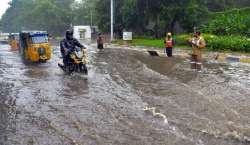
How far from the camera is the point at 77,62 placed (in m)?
16.6

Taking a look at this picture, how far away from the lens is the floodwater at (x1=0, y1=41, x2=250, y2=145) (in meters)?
7.63

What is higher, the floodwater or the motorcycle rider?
the motorcycle rider

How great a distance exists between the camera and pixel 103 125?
8.52 m

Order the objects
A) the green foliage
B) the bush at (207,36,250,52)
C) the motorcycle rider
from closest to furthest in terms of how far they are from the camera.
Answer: the motorcycle rider
the bush at (207,36,250,52)
the green foliage

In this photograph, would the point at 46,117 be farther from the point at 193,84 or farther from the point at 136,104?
the point at 193,84

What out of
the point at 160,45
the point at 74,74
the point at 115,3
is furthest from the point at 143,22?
the point at 74,74

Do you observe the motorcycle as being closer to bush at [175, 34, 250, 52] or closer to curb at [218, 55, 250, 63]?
curb at [218, 55, 250, 63]

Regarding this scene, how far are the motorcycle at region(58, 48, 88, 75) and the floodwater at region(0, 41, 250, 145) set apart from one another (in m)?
A: 0.51

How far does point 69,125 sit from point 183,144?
255 centimetres

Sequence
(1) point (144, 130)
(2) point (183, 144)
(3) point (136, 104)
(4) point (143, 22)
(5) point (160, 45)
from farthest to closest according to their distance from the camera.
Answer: (4) point (143, 22), (5) point (160, 45), (3) point (136, 104), (1) point (144, 130), (2) point (183, 144)

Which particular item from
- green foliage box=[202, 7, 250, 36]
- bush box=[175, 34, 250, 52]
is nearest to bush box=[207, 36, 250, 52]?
bush box=[175, 34, 250, 52]

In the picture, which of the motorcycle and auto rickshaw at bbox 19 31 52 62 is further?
auto rickshaw at bbox 19 31 52 62

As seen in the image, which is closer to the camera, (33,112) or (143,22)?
(33,112)

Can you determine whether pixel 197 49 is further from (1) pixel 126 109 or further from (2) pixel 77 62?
(1) pixel 126 109
